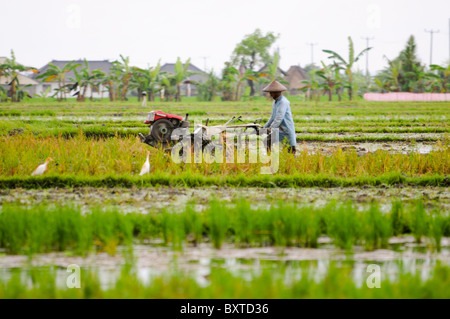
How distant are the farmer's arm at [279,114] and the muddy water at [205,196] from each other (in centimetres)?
118

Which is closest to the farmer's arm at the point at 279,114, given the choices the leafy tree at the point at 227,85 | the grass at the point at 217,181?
the grass at the point at 217,181

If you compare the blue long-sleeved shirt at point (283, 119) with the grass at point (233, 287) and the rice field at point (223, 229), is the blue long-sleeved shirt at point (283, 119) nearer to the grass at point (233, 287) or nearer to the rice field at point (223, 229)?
the rice field at point (223, 229)

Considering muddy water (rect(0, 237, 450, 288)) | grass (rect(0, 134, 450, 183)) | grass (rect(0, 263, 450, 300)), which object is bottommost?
muddy water (rect(0, 237, 450, 288))

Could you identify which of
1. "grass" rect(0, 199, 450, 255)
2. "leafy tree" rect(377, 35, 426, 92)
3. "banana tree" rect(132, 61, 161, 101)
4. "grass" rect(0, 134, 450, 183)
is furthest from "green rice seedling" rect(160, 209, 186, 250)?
"leafy tree" rect(377, 35, 426, 92)

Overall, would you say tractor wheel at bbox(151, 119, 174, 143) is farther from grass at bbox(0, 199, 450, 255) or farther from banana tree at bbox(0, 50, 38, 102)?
banana tree at bbox(0, 50, 38, 102)

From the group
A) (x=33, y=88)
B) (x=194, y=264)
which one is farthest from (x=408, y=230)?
(x=33, y=88)

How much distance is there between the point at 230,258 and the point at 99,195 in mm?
1970

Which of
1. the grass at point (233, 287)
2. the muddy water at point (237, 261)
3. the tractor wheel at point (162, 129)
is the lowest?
the muddy water at point (237, 261)

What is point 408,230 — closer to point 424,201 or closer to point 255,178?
point 424,201

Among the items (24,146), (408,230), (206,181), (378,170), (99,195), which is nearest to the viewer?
(408,230)

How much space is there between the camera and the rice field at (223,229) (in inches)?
92.6

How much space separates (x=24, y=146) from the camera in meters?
6.21

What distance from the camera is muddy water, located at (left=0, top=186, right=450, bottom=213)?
4.07 meters
